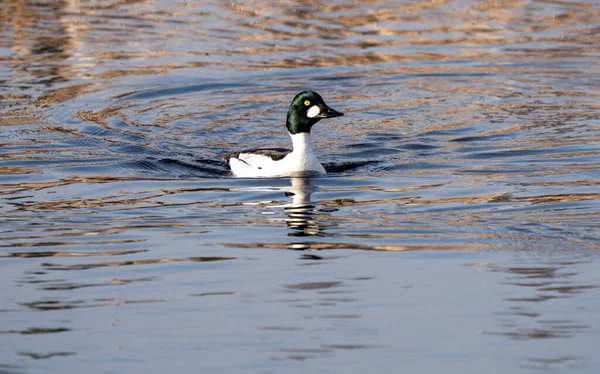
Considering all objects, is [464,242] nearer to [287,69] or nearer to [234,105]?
[234,105]

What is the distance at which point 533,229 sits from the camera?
981 centimetres

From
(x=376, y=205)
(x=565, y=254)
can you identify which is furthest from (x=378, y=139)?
(x=565, y=254)

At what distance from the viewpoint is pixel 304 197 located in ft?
40.2

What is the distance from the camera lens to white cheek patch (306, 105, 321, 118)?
13.6 m

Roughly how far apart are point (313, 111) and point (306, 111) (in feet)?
0.39

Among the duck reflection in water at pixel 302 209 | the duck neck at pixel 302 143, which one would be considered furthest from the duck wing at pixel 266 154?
the duck reflection in water at pixel 302 209

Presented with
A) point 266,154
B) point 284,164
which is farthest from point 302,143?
point 266,154

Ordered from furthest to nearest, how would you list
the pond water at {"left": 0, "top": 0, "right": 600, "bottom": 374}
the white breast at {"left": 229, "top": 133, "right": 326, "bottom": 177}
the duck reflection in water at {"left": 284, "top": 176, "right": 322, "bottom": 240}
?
the white breast at {"left": 229, "top": 133, "right": 326, "bottom": 177}
the duck reflection in water at {"left": 284, "top": 176, "right": 322, "bottom": 240}
the pond water at {"left": 0, "top": 0, "right": 600, "bottom": 374}

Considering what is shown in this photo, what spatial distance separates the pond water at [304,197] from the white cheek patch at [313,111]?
2.53 ft

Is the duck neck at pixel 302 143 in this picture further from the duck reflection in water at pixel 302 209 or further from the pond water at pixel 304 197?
the pond water at pixel 304 197

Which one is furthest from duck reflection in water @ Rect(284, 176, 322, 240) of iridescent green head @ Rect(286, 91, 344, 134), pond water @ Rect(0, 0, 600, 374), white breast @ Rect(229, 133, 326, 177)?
iridescent green head @ Rect(286, 91, 344, 134)

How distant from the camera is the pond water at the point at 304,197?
721 centimetres

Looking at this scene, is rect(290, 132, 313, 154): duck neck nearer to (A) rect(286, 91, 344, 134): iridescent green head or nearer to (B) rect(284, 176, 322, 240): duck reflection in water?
(A) rect(286, 91, 344, 134): iridescent green head

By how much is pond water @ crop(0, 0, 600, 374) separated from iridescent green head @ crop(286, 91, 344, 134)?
2.38 feet
